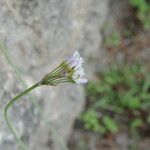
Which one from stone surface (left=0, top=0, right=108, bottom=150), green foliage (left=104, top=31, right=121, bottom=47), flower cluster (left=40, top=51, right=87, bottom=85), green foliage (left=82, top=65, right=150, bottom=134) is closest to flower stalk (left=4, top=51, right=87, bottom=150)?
flower cluster (left=40, top=51, right=87, bottom=85)

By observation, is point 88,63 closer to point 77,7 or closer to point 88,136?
point 88,136

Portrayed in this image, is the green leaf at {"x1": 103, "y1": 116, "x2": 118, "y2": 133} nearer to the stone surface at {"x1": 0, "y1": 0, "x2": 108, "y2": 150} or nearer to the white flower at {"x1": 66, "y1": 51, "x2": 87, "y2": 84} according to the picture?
the stone surface at {"x1": 0, "y1": 0, "x2": 108, "y2": 150}

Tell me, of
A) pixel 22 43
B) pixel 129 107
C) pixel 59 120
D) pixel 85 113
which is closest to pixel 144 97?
Result: pixel 129 107

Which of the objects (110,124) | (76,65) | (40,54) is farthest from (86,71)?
(76,65)

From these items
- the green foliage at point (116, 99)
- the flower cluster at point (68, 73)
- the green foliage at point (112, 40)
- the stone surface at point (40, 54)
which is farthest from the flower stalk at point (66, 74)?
the green foliage at point (112, 40)

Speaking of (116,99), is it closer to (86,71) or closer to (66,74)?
(86,71)

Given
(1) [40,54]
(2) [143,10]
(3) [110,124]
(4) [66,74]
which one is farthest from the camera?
(2) [143,10]

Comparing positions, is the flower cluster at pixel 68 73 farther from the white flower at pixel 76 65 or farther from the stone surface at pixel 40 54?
the stone surface at pixel 40 54
